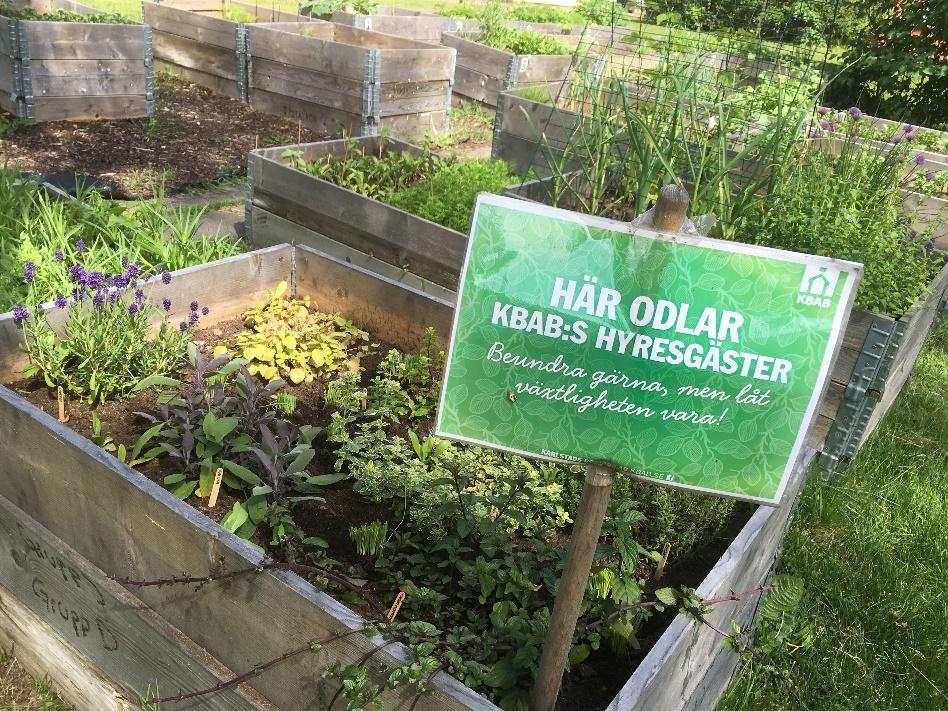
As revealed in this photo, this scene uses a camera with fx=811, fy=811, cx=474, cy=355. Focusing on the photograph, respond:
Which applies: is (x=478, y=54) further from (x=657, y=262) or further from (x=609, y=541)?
(x=657, y=262)

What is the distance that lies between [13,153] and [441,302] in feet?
16.4

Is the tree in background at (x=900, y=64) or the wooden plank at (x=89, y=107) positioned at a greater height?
the tree in background at (x=900, y=64)

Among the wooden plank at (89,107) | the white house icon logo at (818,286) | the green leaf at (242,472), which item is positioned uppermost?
the white house icon logo at (818,286)

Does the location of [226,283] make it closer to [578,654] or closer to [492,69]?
[578,654]

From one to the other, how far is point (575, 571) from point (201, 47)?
336 inches

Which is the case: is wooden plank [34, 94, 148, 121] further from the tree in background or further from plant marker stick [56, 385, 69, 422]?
the tree in background

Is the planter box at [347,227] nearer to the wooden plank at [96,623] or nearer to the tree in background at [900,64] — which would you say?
the wooden plank at [96,623]

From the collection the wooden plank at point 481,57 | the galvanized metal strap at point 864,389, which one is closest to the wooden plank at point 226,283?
the galvanized metal strap at point 864,389

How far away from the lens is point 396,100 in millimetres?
7445

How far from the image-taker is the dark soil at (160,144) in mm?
6270

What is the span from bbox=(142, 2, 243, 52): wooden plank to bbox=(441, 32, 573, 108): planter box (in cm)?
276

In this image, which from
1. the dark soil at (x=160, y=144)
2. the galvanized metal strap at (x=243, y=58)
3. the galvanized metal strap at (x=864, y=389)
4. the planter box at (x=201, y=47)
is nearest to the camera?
the galvanized metal strap at (x=864, y=389)

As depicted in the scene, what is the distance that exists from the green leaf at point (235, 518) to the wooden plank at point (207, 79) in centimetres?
703

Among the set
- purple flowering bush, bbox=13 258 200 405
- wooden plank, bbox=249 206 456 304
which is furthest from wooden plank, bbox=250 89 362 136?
purple flowering bush, bbox=13 258 200 405
